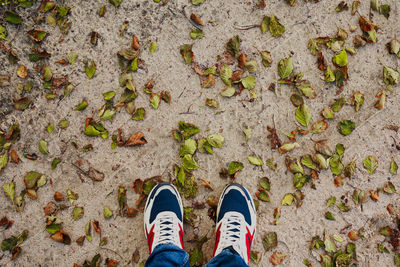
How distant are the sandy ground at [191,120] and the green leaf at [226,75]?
5cm

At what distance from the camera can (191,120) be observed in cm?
182

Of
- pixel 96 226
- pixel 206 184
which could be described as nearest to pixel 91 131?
pixel 96 226

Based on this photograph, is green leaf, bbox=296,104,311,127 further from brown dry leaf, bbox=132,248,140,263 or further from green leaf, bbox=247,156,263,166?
brown dry leaf, bbox=132,248,140,263

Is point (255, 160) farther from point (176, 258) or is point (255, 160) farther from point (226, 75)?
point (176, 258)

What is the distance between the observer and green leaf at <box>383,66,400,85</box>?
187cm

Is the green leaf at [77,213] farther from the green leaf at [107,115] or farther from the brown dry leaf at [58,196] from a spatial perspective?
the green leaf at [107,115]

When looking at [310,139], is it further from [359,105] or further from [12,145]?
[12,145]

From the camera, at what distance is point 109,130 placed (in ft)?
5.91

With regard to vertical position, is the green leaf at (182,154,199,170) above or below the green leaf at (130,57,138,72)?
below

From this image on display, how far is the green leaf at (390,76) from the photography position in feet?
6.14

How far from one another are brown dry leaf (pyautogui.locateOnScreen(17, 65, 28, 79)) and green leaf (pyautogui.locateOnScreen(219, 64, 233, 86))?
136 centimetres

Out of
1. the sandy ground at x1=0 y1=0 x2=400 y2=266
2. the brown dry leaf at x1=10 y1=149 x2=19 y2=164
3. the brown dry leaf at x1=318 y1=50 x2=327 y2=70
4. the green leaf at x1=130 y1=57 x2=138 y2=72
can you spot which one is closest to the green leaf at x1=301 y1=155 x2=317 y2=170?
the sandy ground at x1=0 y1=0 x2=400 y2=266

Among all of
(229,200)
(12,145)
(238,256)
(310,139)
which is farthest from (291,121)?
(12,145)

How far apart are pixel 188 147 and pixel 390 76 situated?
61.8 inches
